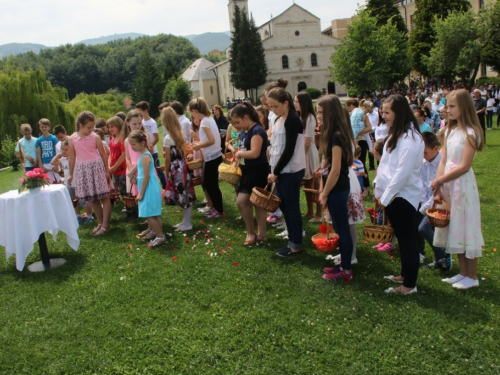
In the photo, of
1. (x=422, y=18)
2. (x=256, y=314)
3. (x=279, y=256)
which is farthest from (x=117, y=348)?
(x=422, y=18)

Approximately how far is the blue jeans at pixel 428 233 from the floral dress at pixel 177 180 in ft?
12.0

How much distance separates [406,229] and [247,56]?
71036 mm

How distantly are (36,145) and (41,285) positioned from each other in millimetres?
5098

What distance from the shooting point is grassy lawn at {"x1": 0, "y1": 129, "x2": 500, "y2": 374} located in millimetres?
3648

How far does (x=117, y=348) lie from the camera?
13.0 ft

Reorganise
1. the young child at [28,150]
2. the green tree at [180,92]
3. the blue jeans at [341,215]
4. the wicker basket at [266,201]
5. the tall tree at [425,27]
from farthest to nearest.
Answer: the green tree at [180,92] → the tall tree at [425,27] → the young child at [28,150] → the wicker basket at [266,201] → the blue jeans at [341,215]

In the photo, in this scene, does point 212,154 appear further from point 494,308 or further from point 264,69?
point 264,69

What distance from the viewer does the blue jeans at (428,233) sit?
4.89 m

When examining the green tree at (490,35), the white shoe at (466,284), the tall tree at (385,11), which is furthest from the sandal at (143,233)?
the tall tree at (385,11)

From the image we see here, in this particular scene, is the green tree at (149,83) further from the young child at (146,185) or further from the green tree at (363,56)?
the young child at (146,185)

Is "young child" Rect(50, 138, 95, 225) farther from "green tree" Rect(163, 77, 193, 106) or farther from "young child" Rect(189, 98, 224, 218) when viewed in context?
"green tree" Rect(163, 77, 193, 106)

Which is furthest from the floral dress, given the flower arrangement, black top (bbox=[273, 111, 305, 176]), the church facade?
the church facade

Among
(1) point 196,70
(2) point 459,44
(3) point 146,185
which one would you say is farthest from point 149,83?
(3) point 146,185

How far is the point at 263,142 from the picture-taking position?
18.9ft
